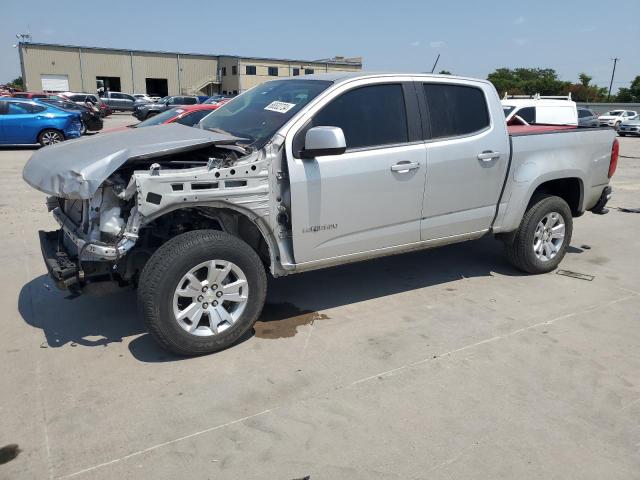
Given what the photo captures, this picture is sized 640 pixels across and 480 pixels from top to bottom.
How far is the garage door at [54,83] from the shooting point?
188 ft

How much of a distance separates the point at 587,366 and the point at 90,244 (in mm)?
3507

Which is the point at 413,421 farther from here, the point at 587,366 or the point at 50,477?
the point at 50,477

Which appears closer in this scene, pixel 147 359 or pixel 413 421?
pixel 413 421

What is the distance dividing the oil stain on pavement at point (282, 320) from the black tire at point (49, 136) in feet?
43.1

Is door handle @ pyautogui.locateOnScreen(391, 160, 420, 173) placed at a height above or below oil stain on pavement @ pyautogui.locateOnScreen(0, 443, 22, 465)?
above

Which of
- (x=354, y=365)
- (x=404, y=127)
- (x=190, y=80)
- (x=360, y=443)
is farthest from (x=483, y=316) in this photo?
(x=190, y=80)

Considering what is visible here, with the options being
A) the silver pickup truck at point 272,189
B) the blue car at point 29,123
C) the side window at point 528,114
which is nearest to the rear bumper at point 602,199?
the silver pickup truck at point 272,189

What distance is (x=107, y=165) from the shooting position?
3396 millimetres

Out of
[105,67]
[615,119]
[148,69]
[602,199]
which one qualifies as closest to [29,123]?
[602,199]

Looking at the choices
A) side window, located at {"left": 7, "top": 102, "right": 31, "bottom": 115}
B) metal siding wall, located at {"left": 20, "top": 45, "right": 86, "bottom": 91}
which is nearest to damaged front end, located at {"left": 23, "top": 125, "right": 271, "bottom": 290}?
side window, located at {"left": 7, "top": 102, "right": 31, "bottom": 115}

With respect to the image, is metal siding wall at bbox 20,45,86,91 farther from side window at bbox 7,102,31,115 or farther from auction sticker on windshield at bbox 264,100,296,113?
auction sticker on windshield at bbox 264,100,296,113

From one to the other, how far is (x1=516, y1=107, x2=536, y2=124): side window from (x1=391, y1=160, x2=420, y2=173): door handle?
10163mm

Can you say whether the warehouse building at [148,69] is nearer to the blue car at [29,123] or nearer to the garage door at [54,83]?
the garage door at [54,83]

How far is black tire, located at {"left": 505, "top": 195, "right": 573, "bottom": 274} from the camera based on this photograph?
211 inches
